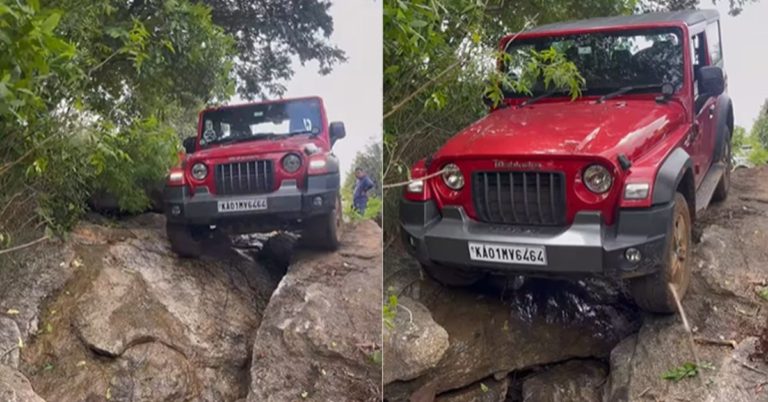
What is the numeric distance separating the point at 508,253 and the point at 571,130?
0.36 meters

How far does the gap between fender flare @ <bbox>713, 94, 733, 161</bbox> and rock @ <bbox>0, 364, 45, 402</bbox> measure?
1.90m

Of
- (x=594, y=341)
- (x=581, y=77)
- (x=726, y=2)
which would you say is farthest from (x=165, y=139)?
(x=726, y=2)

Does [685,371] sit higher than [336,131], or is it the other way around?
[336,131]

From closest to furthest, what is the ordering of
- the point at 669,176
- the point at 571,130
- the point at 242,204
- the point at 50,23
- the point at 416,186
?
the point at 50,23, the point at 669,176, the point at 571,130, the point at 416,186, the point at 242,204

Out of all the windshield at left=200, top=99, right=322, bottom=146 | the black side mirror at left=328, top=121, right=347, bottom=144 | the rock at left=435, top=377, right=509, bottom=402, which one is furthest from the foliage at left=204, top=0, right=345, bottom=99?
the rock at left=435, top=377, right=509, bottom=402

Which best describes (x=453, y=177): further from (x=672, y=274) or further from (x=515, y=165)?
(x=672, y=274)

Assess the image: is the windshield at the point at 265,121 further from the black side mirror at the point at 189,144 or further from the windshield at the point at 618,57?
the windshield at the point at 618,57

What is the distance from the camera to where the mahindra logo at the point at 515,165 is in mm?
1933

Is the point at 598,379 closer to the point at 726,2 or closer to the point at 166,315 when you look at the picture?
A: the point at 726,2

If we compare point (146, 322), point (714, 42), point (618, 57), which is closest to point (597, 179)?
point (618, 57)

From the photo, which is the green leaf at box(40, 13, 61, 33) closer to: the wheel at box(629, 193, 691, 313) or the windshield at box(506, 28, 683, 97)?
the windshield at box(506, 28, 683, 97)

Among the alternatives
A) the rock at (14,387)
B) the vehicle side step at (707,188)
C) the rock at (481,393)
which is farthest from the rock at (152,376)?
the vehicle side step at (707,188)

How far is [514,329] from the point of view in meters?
2.14

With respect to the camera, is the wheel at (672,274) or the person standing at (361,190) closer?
the wheel at (672,274)
